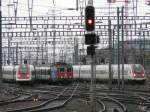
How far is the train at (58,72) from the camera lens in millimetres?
55531

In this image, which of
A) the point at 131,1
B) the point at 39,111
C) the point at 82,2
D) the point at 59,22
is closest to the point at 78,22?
the point at 59,22

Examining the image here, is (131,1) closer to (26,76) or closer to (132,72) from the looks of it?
(132,72)

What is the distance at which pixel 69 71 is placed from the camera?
2247 inches

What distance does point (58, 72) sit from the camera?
5688 cm

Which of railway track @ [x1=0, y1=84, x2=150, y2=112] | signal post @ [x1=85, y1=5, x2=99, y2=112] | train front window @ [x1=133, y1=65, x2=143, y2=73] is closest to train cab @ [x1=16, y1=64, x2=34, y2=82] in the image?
train front window @ [x1=133, y1=65, x2=143, y2=73]

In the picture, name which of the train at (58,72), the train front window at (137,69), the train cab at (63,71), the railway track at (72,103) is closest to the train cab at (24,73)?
the train at (58,72)

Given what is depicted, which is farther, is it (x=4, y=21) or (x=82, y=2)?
(x=4, y=21)

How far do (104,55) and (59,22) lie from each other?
2816 cm

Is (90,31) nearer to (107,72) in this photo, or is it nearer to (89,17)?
(89,17)

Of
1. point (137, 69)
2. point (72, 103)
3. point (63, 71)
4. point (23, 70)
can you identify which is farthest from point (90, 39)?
point (63, 71)

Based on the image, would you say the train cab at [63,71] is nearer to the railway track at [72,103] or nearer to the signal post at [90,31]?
the railway track at [72,103]

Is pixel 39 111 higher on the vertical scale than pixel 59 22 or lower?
lower

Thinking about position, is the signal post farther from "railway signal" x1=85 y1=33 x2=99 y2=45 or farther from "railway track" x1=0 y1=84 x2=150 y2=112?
"railway track" x1=0 y1=84 x2=150 y2=112

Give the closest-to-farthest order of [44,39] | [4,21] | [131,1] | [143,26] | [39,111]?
[39,111] → [131,1] → [4,21] → [143,26] → [44,39]
